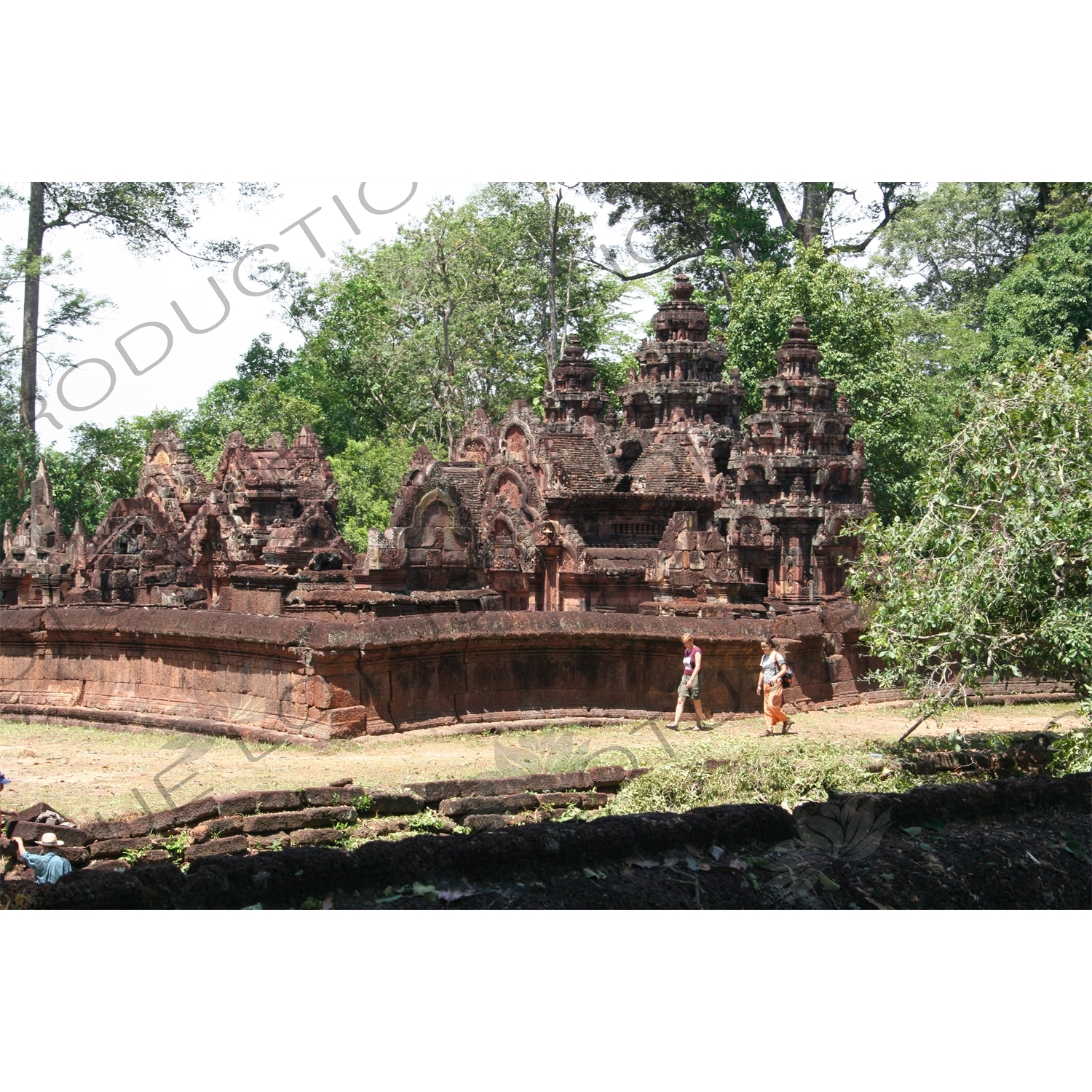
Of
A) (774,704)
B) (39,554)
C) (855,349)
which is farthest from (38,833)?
(855,349)

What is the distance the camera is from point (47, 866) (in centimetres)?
804

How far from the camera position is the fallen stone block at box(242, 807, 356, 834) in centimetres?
891

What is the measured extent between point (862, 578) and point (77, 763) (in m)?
7.45

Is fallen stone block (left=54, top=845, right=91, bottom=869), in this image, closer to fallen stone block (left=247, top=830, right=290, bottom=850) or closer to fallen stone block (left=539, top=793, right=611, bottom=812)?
fallen stone block (left=247, top=830, right=290, bottom=850)

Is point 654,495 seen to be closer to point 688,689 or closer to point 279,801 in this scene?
point 688,689

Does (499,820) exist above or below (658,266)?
below

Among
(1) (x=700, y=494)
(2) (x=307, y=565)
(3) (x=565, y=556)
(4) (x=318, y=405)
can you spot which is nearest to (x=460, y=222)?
(4) (x=318, y=405)

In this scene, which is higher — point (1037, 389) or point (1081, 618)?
point (1037, 389)

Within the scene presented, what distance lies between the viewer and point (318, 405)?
44.5 metres

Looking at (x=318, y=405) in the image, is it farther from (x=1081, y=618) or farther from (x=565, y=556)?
(x=1081, y=618)

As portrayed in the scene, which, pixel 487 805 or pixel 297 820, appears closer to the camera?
pixel 297 820

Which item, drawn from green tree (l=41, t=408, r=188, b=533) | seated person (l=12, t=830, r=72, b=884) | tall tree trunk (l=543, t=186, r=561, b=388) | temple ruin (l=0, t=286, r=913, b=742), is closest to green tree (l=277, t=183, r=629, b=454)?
tall tree trunk (l=543, t=186, r=561, b=388)

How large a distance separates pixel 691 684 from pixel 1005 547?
3758mm

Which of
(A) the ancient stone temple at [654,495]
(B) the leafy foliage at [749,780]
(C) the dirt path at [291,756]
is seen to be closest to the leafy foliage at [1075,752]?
(B) the leafy foliage at [749,780]
